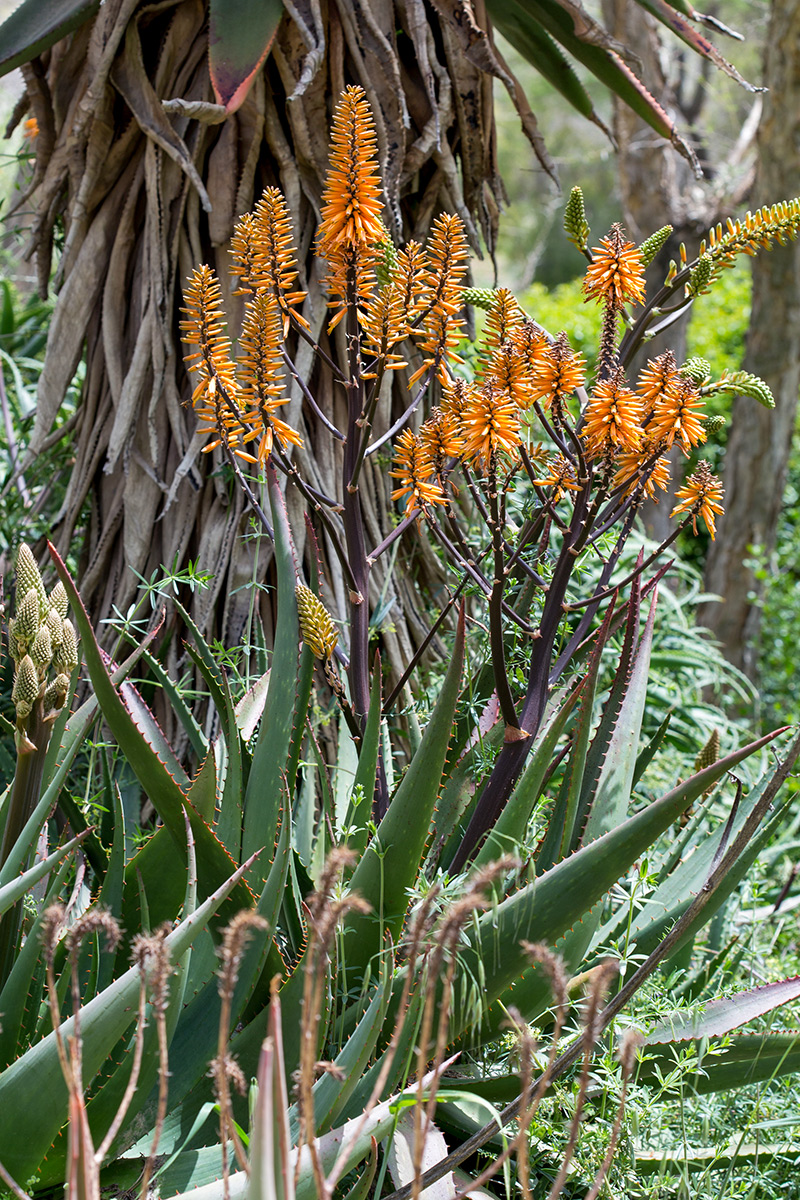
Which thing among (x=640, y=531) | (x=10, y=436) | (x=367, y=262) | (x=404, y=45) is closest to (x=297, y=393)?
(x=367, y=262)

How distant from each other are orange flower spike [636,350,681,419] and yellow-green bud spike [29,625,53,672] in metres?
0.78

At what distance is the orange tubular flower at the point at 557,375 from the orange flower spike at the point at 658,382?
85 mm

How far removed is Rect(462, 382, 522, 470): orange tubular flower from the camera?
1.17 m

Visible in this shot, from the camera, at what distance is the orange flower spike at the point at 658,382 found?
1.20 m

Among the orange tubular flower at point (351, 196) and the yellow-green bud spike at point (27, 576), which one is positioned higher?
the orange tubular flower at point (351, 196)

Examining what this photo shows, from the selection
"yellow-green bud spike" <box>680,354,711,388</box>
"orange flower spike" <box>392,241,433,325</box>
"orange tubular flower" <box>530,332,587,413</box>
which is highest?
"orange flower spike" <box>392,241,433,325</box>

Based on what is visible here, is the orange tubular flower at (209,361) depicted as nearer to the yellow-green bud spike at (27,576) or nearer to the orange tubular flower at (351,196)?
the orange tubular flower at (351,196)

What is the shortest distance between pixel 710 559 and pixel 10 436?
3.17 m

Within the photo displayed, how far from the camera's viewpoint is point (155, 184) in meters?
1.91

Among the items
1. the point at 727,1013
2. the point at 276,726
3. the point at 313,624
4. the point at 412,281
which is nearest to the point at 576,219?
the point at 412,281

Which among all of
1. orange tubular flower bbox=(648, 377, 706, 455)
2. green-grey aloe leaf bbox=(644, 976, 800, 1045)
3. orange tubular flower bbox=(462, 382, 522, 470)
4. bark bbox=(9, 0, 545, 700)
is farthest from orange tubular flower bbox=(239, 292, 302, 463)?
green-grey aloe leaf bbox=(644, 976, 800, 1045)

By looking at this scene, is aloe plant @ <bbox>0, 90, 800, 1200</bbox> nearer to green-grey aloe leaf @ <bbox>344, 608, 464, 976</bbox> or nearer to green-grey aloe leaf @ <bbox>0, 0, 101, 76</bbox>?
green-grey aloe leaf @ <bbox>344, 608, 464, 976</bbox>

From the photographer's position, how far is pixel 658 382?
3.94 feet

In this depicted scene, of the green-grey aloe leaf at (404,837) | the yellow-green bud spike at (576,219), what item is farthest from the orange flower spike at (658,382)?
the green-grey aloe leaf at (404,837)
